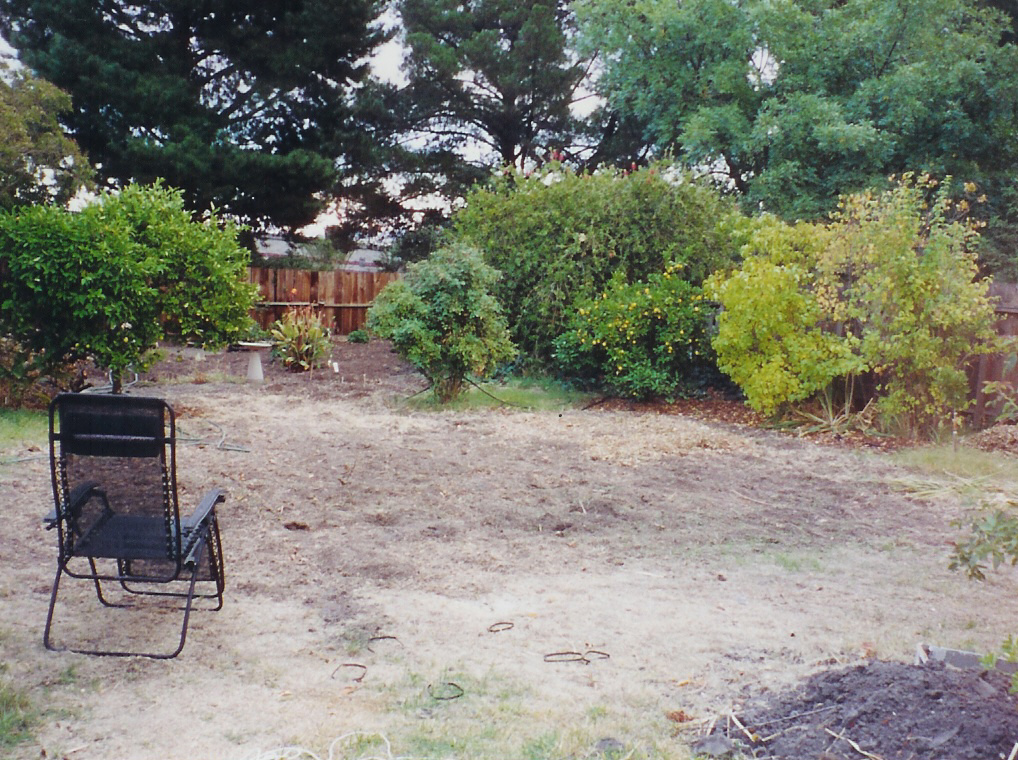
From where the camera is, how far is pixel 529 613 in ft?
12.8

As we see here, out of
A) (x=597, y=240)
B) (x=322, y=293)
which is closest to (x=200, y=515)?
(x=597, y=240)

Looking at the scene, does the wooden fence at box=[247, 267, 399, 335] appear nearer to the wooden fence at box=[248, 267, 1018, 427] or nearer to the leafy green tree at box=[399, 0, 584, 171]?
the wooden fence at box=[248, 267, 1018, 427]

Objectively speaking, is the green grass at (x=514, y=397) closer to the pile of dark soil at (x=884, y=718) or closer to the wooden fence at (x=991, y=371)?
the wooden fence at (x=991, y=371)

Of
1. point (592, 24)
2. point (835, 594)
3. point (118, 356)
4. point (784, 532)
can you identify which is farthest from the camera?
point (592, 24)

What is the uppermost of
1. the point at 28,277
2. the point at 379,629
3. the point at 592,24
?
the point at 592,24

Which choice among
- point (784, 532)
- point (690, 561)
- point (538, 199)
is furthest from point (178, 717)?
point (538, 199)

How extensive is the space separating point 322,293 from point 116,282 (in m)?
11.9

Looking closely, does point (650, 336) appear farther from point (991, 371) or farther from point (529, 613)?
point (529, 613)

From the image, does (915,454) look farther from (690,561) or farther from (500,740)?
(500,740)

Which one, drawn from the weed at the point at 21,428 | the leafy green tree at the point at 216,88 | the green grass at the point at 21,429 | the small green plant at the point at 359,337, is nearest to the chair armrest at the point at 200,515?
the green grass at the point at 21,429

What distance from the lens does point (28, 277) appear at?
7.54m

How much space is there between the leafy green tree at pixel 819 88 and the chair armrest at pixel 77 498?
12.9 metres

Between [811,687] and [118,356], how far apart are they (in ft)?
23.1

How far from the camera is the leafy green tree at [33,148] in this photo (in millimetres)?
11359
